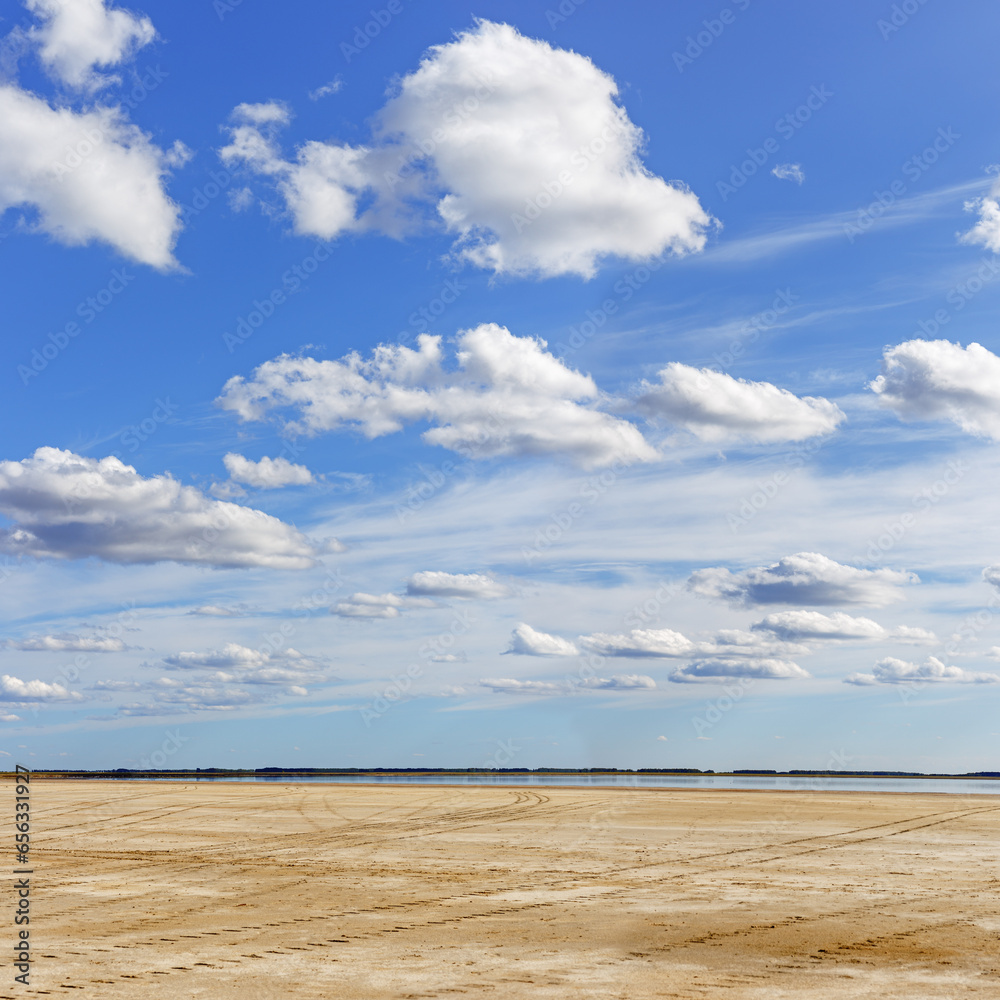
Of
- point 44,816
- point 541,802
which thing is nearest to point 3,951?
point 44,816

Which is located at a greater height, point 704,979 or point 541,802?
point 704,979

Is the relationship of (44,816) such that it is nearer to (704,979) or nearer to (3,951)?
(3,951)

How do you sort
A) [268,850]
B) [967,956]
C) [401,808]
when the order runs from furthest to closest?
[401,808] < [268,850] < [967,956]

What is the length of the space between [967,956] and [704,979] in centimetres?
517

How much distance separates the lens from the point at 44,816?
43.9 metres

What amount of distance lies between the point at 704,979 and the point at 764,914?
19.7 ft

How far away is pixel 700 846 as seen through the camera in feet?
107

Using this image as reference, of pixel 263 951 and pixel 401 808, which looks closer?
pixel 263 951

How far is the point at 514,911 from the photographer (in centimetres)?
2011

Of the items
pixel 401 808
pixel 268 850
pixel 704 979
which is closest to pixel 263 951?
→ pixel 704 979

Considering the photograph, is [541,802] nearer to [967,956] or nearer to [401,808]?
[401,808]

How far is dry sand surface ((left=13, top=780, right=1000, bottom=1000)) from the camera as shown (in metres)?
14.4

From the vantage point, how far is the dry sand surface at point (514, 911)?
14.4m

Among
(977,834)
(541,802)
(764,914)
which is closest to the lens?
(764,914)
